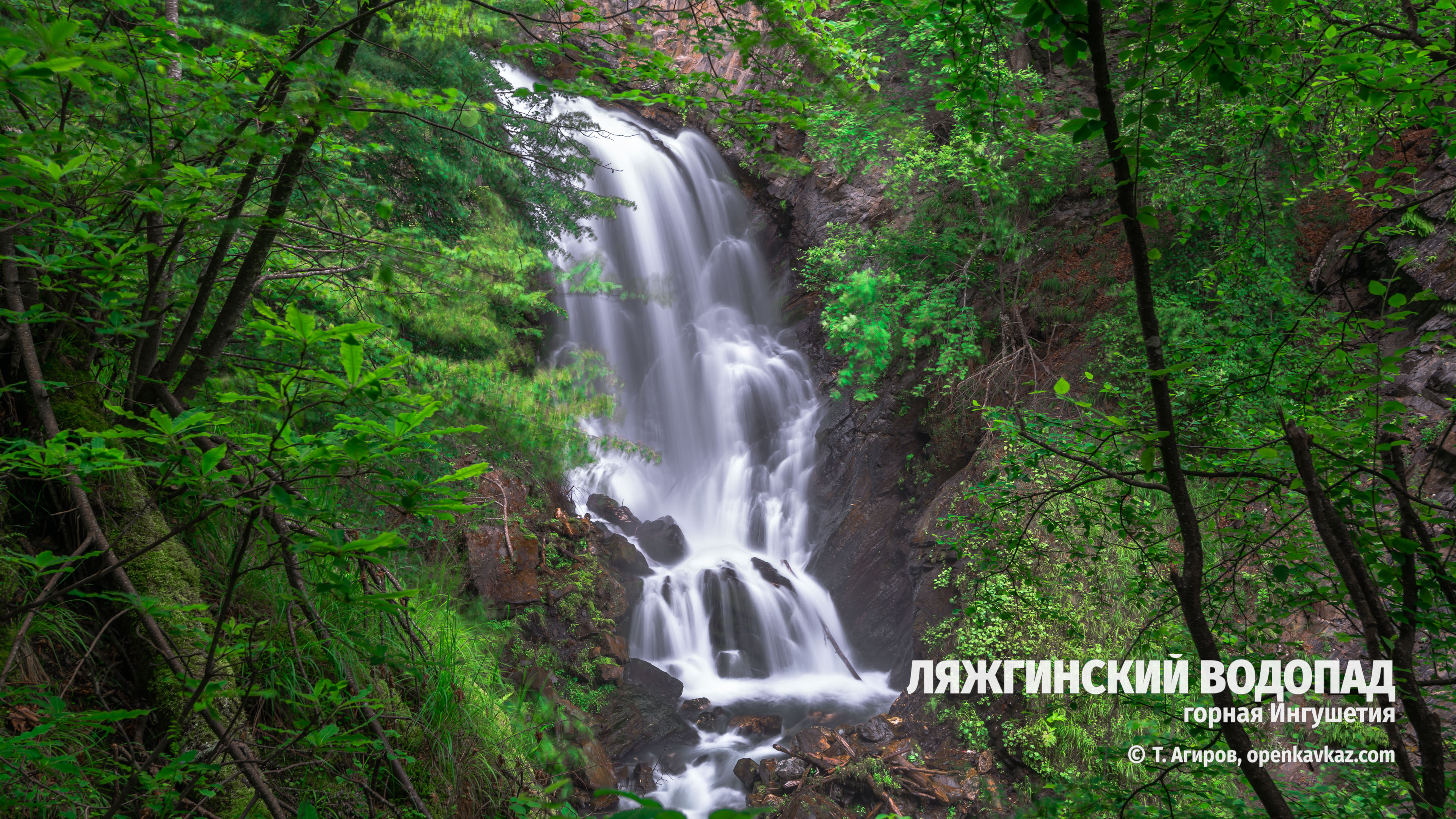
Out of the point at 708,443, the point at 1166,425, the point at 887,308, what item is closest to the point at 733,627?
the point at 708,443

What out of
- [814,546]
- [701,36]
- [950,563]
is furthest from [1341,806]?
[814,546]

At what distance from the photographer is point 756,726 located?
7949mm

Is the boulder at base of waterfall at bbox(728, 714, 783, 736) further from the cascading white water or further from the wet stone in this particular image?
the wet stone

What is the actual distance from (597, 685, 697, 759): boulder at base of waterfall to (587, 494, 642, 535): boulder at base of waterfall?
3386mm

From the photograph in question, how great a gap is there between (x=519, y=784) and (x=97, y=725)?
5.20 feet

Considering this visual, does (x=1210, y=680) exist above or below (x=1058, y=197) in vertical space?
below

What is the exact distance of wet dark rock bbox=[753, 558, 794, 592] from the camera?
1055 cm

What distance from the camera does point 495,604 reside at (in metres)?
6.96

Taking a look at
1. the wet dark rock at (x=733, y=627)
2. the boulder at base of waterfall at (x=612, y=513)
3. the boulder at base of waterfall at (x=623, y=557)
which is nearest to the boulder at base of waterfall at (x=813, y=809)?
the wet dark rock at (x=733, y=627)

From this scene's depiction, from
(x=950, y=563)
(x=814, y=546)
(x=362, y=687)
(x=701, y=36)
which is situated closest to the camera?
(x=701, y=36)

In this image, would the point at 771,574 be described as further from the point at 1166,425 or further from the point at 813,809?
the point at 1166,425

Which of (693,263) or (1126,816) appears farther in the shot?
(693,263)

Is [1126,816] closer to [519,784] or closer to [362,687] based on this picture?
[519,784]

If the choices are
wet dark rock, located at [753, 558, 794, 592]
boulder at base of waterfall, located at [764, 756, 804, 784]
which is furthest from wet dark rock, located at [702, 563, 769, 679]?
boulder at base of waterfall, located at [764, 756, 804, 784]
